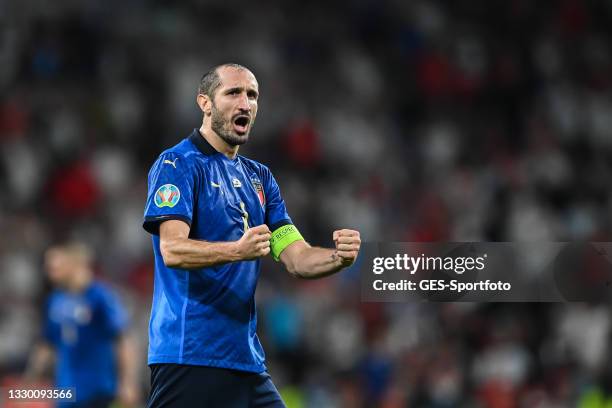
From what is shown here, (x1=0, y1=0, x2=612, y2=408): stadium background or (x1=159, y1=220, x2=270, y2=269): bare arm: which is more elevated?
(x1=0, y1=0, x2=612, y2=408): stadium background

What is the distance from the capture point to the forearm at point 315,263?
5.10 metres

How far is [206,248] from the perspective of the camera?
14.9ft

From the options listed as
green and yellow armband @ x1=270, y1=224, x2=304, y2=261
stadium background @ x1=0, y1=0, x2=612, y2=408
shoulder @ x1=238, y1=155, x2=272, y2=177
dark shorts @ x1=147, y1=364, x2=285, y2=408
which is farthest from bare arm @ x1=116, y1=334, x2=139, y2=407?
dark shorts @ x1=147, y1=364, x2=285, y2=408

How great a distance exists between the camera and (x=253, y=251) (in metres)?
4.48

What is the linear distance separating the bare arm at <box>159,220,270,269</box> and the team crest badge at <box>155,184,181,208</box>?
4.0 inches

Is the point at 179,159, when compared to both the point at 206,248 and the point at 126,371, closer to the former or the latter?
the point at 206,248

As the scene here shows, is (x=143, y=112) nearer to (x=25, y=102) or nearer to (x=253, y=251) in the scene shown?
(x=25, y=102)

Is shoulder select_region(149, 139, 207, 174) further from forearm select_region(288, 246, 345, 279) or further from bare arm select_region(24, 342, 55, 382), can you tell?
bare arm select_region(24, 342, 55, 382)

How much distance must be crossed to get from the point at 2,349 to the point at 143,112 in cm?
388

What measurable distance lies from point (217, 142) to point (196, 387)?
1140 mm

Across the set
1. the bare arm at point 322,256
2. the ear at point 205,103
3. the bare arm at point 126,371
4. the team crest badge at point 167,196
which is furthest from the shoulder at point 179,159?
the bare arm at point 126,371

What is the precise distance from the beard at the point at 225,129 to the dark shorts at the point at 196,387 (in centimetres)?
105

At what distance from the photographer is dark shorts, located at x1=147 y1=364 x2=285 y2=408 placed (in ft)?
15.7

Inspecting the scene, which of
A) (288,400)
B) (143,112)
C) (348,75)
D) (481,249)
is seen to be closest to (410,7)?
(348,75)
